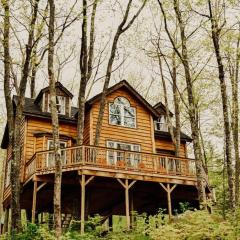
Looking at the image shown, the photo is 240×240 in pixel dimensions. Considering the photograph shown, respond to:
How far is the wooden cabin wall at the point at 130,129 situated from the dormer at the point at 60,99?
1943 millimetres

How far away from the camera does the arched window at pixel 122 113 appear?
76.8 ft

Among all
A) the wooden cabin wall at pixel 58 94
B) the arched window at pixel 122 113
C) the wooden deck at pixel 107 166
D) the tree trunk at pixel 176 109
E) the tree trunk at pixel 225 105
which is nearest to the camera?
the tree trunk at pixel 225 105

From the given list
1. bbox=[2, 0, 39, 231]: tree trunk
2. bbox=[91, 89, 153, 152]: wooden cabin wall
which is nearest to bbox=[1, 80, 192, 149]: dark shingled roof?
bbox=[91, 89, 153, 152]: wooden cabin wall

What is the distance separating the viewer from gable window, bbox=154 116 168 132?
26875 millimetres

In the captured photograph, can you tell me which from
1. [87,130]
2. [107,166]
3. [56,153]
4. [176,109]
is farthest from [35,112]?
[176,109]

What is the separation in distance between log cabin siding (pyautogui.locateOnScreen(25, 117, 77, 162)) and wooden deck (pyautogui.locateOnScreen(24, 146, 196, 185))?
4.17 ft

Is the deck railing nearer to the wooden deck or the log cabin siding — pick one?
the wooden deck

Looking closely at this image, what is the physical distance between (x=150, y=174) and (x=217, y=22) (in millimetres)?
8369

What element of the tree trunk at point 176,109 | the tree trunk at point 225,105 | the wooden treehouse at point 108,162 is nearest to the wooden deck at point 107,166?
the wooden treehouse at point 108,162

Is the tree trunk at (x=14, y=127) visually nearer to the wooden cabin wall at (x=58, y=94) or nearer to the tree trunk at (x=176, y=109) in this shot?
the wooden cabin wall at (x=58, y=94)

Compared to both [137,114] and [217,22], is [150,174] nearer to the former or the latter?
[137,114]

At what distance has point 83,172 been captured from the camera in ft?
54.9

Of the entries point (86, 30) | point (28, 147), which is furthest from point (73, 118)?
point (86, 30)

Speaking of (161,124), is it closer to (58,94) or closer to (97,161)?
(58,94)
